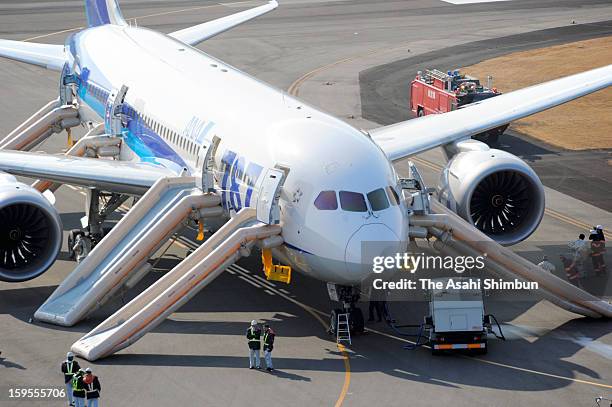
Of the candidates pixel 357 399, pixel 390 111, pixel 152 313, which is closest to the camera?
pixel 357 399

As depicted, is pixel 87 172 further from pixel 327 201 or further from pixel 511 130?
pixel 511 130

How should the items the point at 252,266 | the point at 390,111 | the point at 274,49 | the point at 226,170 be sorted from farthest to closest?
the point at 274,49, the point at 390,111, the point at 252,266, the point at 226,170

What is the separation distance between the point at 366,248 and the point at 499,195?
34.7 feet

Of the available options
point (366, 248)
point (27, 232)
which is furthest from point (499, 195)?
point (27, 232)

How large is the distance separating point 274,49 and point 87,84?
41.4 m

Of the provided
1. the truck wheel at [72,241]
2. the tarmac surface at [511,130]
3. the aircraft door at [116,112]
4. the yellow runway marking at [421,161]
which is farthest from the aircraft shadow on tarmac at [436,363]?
the tarmac surface at [511,130]

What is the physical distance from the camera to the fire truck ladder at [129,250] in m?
37.5

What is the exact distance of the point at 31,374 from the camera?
3412 cm

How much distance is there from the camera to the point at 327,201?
3462cm

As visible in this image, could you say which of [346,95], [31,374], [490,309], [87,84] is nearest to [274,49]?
[346,95]

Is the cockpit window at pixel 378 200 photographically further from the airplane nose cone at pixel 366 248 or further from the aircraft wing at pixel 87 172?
the aircraft wing at pixel 87 172

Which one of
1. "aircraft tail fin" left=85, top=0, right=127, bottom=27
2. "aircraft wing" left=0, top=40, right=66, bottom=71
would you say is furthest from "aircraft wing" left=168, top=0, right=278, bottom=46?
"aircraft wing" left=0, top=40, right=66, bottom=71

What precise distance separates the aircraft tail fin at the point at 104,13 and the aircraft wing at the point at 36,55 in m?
2.09

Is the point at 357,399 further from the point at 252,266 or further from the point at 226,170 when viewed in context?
the point at 252,266
